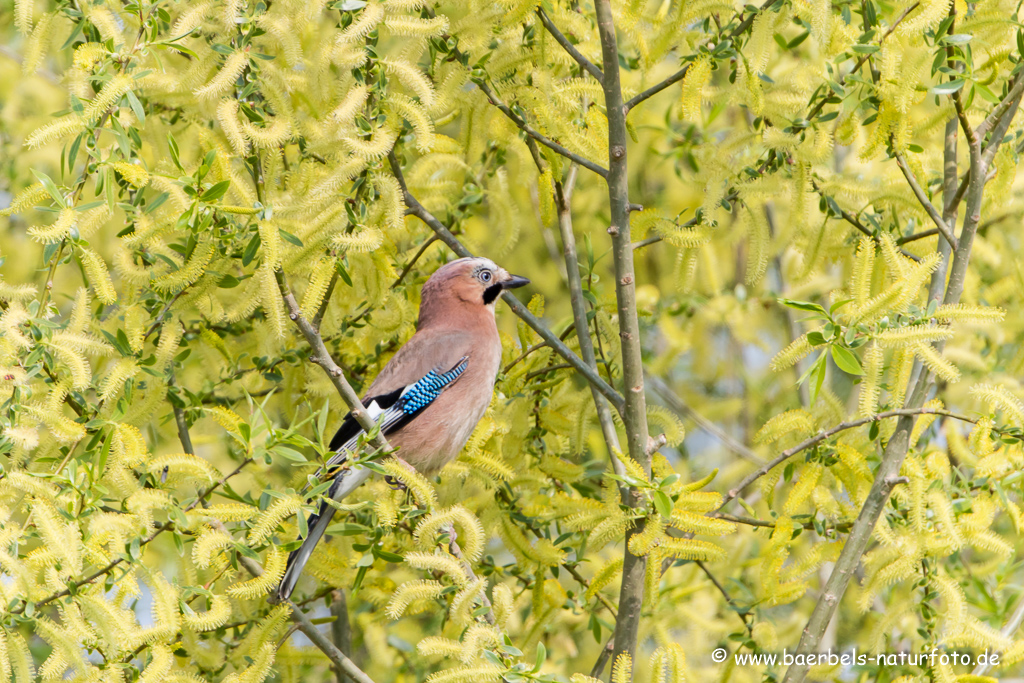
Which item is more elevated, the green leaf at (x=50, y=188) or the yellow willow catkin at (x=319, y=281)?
the yellow willow catkin at (x=319, y=281)

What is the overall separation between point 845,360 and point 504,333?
2.24 metres

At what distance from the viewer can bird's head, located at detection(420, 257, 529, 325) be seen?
5.55 m

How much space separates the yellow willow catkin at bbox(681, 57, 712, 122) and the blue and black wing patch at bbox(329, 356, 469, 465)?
1.91 meters

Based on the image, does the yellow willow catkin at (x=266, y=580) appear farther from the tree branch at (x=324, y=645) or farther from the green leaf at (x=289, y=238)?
the green leaf at (x=289, y=238)

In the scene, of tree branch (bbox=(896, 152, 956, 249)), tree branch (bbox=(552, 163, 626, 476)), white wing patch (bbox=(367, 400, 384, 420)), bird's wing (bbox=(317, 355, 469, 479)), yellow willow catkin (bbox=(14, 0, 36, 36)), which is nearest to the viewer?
yellow willow catkin (bbox=(14, 0, 36, 36))

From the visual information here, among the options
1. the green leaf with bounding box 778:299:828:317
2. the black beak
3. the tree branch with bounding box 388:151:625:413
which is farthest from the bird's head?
the green leaf with bounding box 778:299:828:317

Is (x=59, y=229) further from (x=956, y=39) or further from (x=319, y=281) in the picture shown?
(x=956, y=39)

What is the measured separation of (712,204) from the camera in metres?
4.21

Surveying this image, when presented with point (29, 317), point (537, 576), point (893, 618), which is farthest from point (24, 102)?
point (893, 618)

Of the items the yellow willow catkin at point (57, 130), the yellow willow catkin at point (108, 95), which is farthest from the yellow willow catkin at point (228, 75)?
the yellow willow catkin at point (57, 130)

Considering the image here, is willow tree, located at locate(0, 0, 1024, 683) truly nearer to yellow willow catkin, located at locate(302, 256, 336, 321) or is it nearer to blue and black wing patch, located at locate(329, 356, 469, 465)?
yellow willow catkin, located at locate(302, 256, 336, 321)

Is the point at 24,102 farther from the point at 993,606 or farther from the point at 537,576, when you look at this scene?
the point at 993,606

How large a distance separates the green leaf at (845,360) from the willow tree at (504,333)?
0.01 meters

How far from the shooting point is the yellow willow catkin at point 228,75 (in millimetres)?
3621
